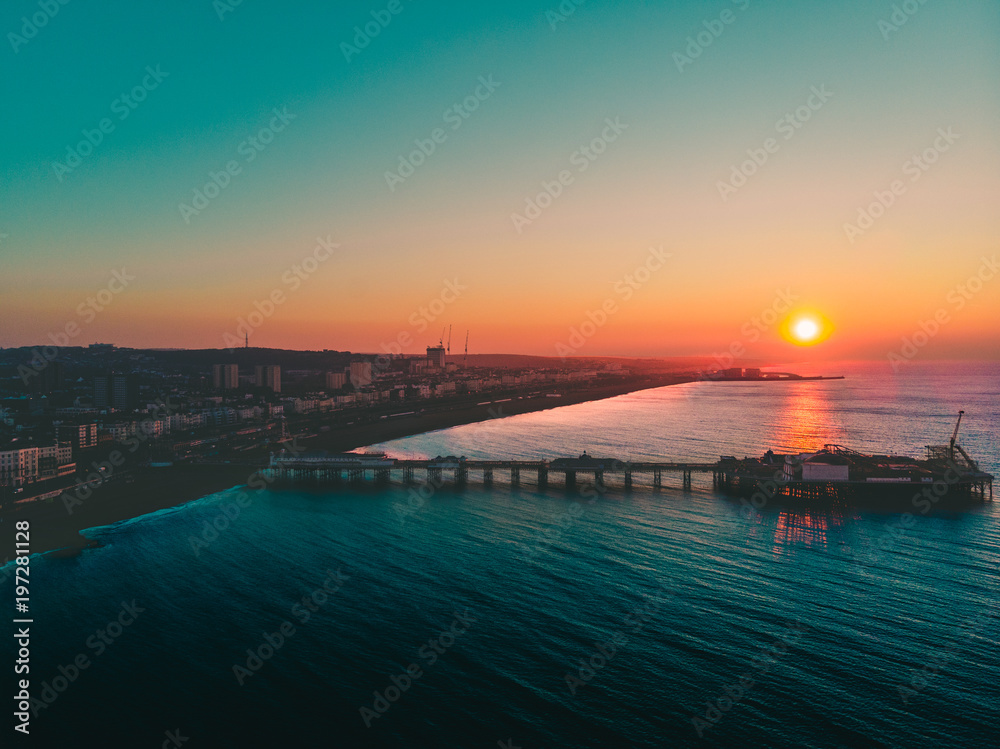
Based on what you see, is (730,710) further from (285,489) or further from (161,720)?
(285,489)

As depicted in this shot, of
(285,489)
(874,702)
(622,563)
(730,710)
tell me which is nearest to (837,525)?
(622,563)

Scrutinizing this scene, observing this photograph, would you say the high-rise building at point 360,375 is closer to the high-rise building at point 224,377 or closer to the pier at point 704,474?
the high-rise building at point 224,377

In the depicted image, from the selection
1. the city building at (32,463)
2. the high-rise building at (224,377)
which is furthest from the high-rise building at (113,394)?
the high-rise building at (224,377)

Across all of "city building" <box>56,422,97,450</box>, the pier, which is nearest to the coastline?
the pier

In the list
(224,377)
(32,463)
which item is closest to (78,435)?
(32,463)

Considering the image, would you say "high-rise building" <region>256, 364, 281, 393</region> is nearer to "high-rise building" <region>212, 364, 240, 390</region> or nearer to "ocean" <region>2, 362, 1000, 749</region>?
"high-rise building" <region>212, 364, 240, 390</region>
